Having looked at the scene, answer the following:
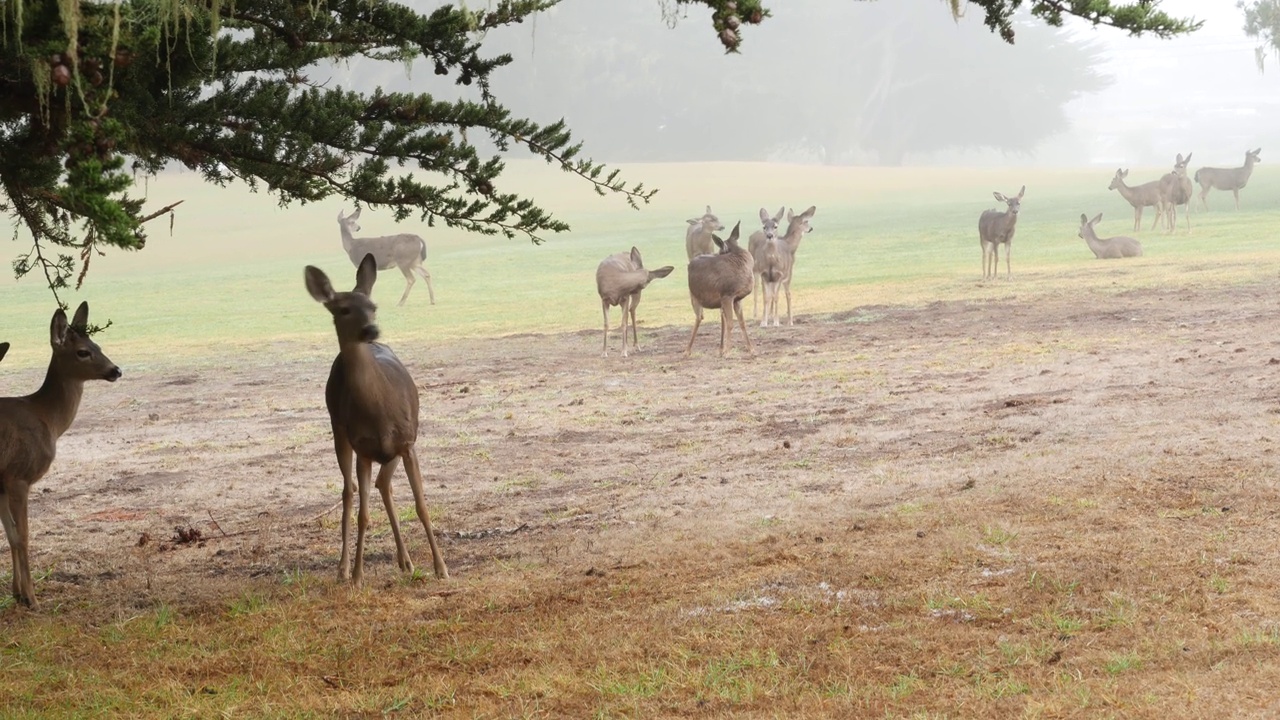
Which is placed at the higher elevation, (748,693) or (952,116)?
(952,116)

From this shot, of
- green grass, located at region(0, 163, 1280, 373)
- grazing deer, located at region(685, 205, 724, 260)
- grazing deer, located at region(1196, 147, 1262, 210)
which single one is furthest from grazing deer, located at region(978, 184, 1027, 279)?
grazing deer, located at region(1196, 147, 1262, 210)

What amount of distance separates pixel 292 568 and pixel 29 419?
1479mm

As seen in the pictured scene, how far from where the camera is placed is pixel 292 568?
25.1ft

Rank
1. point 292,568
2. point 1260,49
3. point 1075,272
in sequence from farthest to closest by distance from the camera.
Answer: point 1260,49
point 1075,272
point 292,568

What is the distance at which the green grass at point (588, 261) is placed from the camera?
22.6m

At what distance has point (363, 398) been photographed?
678cm

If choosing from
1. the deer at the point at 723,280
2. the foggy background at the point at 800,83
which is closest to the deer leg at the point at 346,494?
the deer at the point at 723,280

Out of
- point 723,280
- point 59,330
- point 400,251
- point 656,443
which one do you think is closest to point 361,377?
point 59,330

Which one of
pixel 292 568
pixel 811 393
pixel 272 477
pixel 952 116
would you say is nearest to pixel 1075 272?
pixel 811 393

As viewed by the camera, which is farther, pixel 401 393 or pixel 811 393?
pixel 811 393

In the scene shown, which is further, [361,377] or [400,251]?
[400,251]

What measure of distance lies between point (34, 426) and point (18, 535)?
55 centimetres

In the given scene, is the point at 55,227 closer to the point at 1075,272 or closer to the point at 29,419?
the point at 29,419

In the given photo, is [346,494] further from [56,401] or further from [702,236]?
[702,236]
